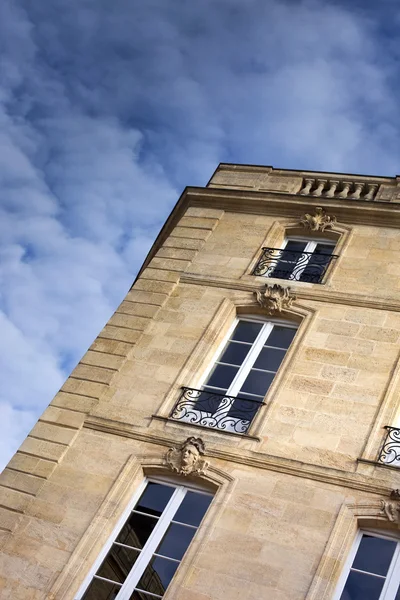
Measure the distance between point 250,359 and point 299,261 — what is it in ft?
7.71

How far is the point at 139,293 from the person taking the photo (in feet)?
41.7

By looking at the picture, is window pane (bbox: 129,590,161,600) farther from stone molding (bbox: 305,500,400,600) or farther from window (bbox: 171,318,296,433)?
window (bbox: 171,318,296,433)

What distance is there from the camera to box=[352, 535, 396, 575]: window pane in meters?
8.52

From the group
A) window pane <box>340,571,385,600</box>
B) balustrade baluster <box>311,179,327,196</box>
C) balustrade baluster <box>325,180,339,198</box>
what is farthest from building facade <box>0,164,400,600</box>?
balustrade baluster <box>311,179,327,196</box>

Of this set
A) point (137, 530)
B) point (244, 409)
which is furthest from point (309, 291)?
point (137, 530)

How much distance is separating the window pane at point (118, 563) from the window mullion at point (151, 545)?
0.10 metres

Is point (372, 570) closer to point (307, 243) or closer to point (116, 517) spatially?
point (116, 517)

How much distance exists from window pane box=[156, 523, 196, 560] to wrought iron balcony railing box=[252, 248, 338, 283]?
4683 mm

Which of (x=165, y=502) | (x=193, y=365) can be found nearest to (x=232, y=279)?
(x=193, y=365)

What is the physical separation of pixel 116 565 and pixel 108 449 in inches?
64.8

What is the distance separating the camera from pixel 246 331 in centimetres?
1186

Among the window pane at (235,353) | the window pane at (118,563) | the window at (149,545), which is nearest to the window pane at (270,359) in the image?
the window pane at (235,353)

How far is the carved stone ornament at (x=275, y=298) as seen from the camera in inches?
464

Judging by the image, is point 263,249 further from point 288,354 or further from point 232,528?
point 232,528
